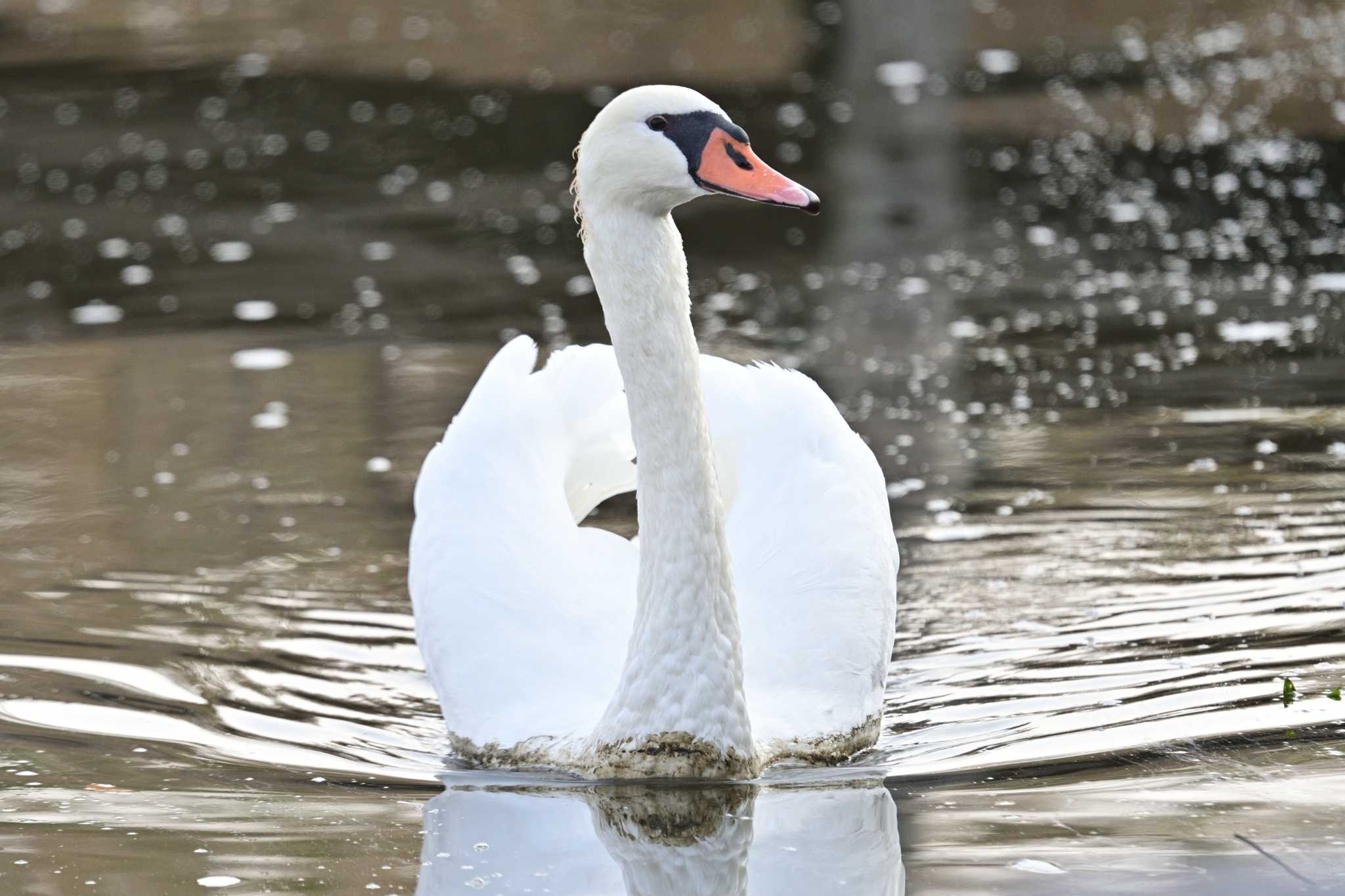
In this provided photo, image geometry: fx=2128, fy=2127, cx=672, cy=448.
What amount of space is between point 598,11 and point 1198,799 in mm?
17295

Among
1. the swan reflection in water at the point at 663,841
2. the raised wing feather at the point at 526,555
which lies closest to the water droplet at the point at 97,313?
the raised wing feather at the point at 526,555

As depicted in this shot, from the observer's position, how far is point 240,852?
15.3 feet

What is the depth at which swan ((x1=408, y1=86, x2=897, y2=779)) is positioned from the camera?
4.85 meters

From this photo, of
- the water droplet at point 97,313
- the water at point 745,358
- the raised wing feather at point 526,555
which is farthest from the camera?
the water droplet at point 97,313

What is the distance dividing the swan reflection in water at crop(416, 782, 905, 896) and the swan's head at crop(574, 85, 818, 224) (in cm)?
138

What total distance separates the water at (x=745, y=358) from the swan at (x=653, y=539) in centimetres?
17

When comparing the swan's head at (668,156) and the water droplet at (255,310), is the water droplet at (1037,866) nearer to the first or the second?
the swan's head at (668,156)

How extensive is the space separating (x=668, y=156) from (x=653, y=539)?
881 mm

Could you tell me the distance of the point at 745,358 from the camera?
963 centimetres

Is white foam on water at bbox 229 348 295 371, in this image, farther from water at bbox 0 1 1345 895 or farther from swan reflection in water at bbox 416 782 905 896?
swan reflection in water at bbox 416 782 905 896

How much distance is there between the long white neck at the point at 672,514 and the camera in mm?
4852

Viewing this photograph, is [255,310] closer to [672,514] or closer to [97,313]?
[97,313]

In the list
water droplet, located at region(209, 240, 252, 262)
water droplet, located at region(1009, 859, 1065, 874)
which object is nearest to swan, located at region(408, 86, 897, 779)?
water droplet, located at region(1009, 859, 1065, 874)

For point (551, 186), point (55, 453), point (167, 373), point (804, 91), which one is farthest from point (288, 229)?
point (804, 91)
